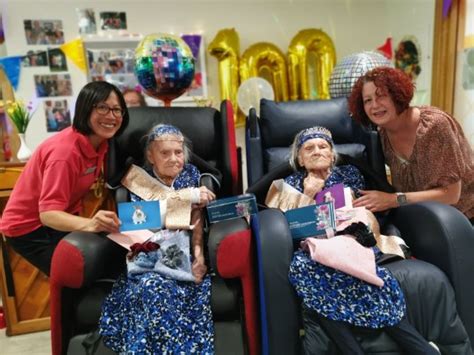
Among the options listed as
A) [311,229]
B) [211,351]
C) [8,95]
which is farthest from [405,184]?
[8,95]

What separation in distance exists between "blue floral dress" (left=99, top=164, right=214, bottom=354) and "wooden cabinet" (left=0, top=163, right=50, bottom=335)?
0.93 m

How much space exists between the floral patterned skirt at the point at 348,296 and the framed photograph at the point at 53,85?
109 inches

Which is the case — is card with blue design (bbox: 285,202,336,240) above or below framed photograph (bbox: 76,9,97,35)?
below

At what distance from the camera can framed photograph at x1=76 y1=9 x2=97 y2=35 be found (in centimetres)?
314

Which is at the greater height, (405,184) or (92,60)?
(92,60)

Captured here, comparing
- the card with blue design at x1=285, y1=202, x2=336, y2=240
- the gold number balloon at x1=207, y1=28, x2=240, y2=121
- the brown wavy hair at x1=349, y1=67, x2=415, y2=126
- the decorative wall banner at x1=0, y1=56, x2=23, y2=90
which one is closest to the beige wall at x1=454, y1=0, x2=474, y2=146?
the brown wavy hair at x1=349, y1=67, x2=415, y2=126

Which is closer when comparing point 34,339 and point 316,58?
point 34,339

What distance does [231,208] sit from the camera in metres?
1.49

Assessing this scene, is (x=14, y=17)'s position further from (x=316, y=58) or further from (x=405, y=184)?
(x=405, y=184)

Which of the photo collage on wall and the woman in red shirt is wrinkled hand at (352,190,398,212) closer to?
the woman in red shirt

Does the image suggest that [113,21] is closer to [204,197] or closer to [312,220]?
[204,197]

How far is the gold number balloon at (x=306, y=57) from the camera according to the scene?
11.1ft

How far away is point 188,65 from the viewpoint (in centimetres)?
198

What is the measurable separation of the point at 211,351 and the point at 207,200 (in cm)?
61
